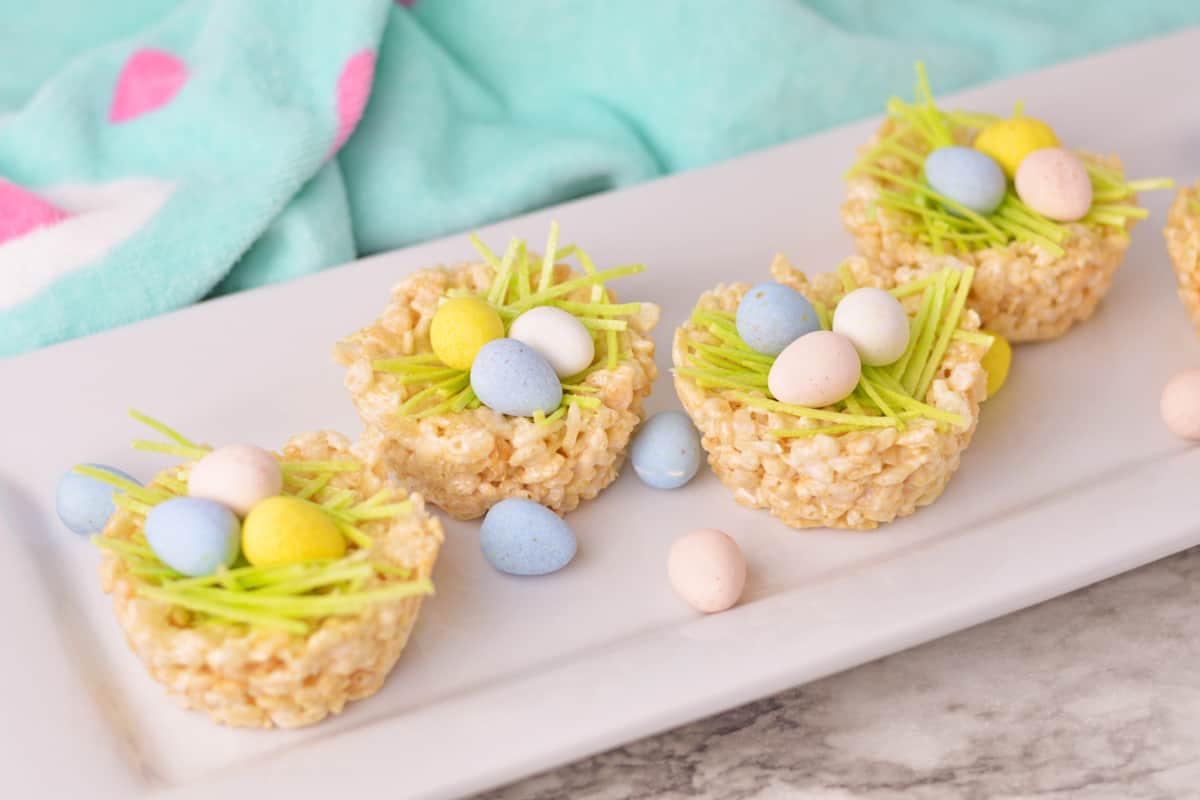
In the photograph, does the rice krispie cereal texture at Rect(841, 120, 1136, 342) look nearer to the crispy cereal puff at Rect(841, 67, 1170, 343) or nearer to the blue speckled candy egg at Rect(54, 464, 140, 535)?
the crispy cereal puff at Rect(841, 67, 1170, 343)

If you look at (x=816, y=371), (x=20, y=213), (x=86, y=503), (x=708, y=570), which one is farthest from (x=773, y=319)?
(x=20, y=213)

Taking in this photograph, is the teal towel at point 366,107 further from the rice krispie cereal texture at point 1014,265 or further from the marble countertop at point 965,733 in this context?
the marble countertop at point 965,733

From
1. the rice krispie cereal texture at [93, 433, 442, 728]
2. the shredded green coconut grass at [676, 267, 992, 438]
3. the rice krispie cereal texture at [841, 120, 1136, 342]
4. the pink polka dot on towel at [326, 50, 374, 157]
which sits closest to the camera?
the rice krispie cereal texture at [93, 433, 442, 728]

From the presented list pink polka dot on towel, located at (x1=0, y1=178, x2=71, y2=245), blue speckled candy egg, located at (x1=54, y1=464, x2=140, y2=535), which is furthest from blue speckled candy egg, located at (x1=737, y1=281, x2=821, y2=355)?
pink polka dot on towel, located at (x1=0, y1=178, x2=71, y2=245)

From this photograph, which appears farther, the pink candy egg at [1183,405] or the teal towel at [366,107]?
the teal towel at [366,107]

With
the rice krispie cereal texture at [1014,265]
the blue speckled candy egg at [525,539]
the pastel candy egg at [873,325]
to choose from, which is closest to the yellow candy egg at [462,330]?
the blue speckled candy egg at [525,539]

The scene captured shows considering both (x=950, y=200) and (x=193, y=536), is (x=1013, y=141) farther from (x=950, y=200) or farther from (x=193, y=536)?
(x=193, y=536)

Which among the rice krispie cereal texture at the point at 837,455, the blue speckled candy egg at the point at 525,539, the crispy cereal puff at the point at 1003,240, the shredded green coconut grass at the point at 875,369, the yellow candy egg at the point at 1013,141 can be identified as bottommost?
the blue speckled candy egg at the point at 525,539
